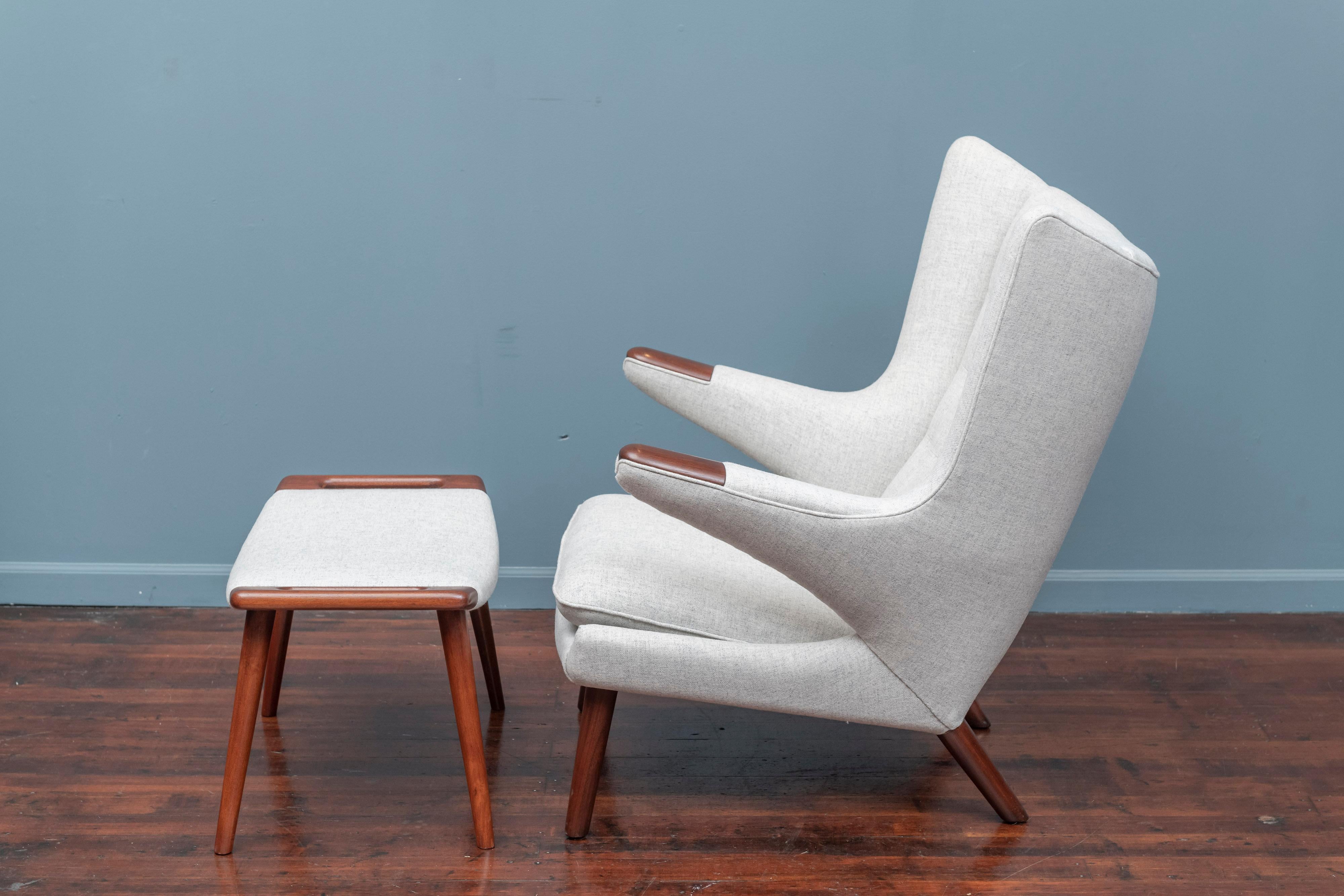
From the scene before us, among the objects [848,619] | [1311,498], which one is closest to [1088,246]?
[848,619]

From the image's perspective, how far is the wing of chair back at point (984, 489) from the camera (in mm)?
1401

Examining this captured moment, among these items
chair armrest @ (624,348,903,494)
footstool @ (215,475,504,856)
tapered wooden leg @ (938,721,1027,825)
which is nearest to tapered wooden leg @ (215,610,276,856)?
footstool @ (215,475,504,856)

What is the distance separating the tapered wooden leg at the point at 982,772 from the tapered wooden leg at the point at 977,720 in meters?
0.26

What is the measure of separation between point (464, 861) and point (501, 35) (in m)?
1.60

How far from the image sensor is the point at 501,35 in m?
2.22

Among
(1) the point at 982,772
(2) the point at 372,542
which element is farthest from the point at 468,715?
(1) the point at 982,772

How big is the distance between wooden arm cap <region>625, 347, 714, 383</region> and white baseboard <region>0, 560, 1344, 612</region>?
73 cm

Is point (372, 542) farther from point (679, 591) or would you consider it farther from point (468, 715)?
point (679, 591)

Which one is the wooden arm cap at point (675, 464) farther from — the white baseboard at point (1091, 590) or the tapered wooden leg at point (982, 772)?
the white baseboard at point (1091, 590)

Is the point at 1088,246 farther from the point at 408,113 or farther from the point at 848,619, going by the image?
the point at 408,113

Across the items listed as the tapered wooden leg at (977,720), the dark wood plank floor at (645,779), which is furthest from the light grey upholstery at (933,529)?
the tapered wooden leg at (977,720)

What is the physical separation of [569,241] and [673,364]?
1.82ft

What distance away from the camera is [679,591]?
164cm

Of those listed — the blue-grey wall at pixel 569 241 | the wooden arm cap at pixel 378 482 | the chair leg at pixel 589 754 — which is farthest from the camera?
the blue-grey wall at pixel 569 241
